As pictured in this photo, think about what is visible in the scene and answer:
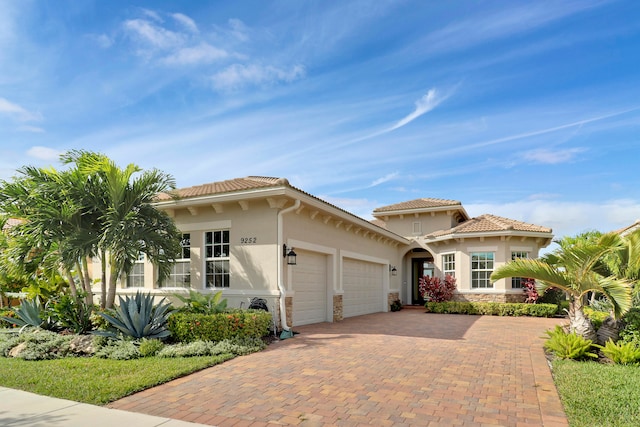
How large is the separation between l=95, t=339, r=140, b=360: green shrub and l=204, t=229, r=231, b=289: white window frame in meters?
3.75

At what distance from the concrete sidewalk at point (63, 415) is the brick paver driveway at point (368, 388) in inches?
10.1

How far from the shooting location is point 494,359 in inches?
333

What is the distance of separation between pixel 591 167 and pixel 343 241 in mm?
8294

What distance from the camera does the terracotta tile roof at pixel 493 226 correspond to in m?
19.3

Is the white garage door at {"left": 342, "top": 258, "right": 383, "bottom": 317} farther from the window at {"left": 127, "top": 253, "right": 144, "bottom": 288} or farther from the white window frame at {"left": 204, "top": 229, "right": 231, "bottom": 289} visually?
the window at {"left": 127, "top": 253, "right": 144, "bottom": 288}

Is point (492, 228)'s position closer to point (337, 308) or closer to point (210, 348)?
point (337, 308)

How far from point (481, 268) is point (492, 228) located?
2.01 m

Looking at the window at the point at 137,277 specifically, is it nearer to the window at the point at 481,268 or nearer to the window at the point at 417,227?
the window at the point at 481,268

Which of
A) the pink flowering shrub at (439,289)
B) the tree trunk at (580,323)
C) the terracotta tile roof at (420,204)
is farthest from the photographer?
the terracotta tile roof at (420,204)

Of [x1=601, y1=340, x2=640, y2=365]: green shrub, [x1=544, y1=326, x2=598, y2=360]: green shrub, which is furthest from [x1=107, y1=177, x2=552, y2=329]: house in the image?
[x1=601, y1=340, x2=640, y2=365]: green shrub

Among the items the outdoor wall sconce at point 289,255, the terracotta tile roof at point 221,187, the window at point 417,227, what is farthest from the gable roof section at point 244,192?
the window at point 417,227

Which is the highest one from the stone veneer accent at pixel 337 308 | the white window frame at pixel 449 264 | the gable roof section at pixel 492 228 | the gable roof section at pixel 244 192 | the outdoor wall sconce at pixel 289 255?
the gable roof section at pixel 244 192

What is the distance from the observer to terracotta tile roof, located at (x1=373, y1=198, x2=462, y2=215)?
2314 cm

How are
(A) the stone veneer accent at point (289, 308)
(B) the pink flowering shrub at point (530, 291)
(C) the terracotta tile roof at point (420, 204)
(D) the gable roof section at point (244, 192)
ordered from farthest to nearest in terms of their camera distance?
(C) the terracotta tile roof at point (420, 204)
(B) the pink flowering shrub at point (530, 291)
(A) the stone veneer accent at point (289, 308)
(D) the gable roof section at point (244, 192)
